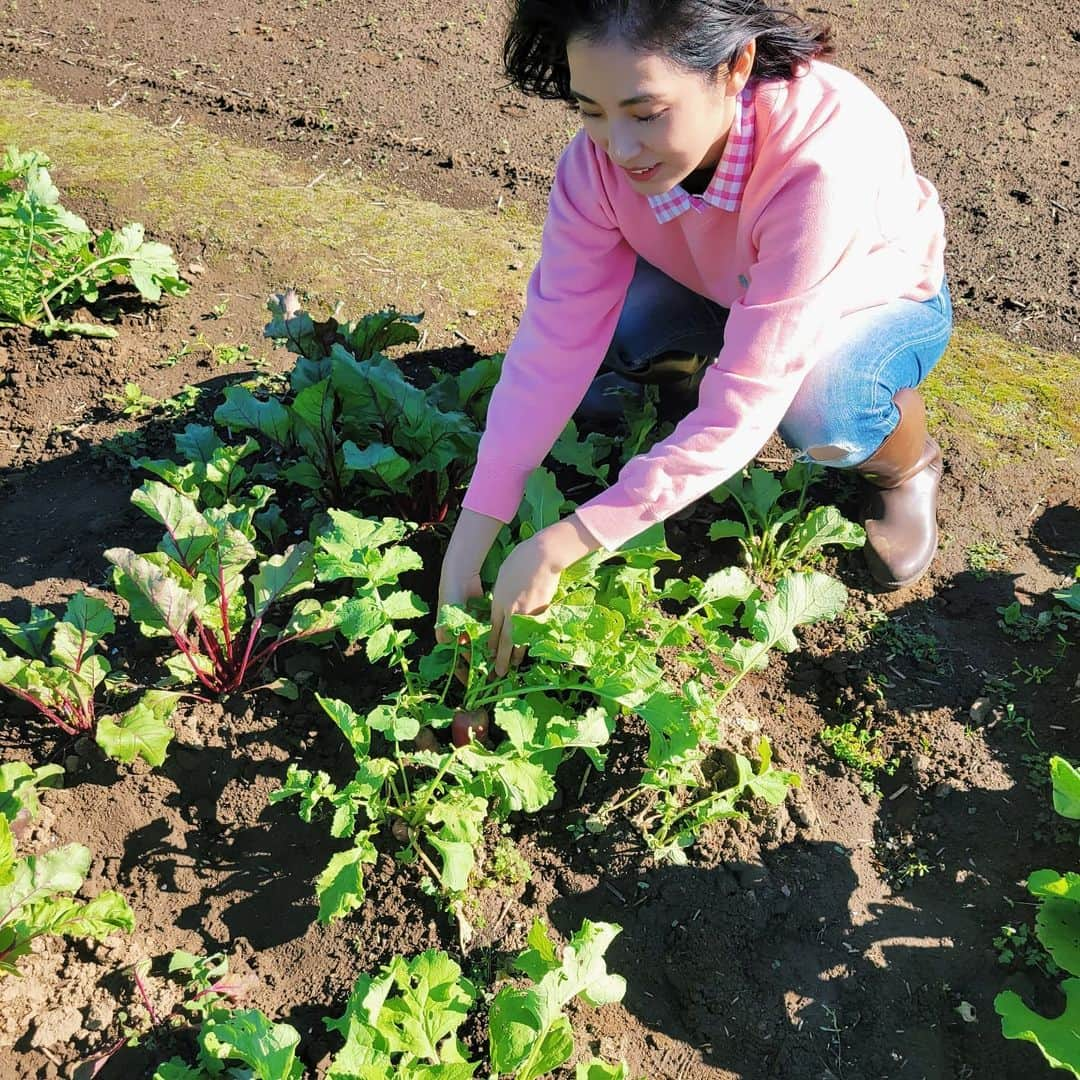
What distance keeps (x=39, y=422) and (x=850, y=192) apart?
2.15 meters

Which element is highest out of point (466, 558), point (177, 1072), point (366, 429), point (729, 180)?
point (729, 180)

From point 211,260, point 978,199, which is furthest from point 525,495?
point 978,199

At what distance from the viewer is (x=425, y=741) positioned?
2107 mm

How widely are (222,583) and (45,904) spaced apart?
2.25ft

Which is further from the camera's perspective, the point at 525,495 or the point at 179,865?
the point at 525,495

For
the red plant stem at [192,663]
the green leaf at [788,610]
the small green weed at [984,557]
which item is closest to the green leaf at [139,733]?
the red plant stem at [192,663]

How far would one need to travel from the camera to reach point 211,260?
3.37 meters

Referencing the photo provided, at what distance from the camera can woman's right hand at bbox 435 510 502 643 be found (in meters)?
2.08

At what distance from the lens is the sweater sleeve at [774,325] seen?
1.91 metres

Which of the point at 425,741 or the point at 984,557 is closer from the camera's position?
the point at 425,741

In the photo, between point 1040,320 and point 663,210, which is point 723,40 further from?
point 1040,320

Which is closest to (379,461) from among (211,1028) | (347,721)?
(347,721)

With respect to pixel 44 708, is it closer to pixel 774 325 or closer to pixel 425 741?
pixel 425 741

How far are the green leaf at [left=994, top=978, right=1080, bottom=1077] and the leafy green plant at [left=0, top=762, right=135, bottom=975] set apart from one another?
4.75 feet
